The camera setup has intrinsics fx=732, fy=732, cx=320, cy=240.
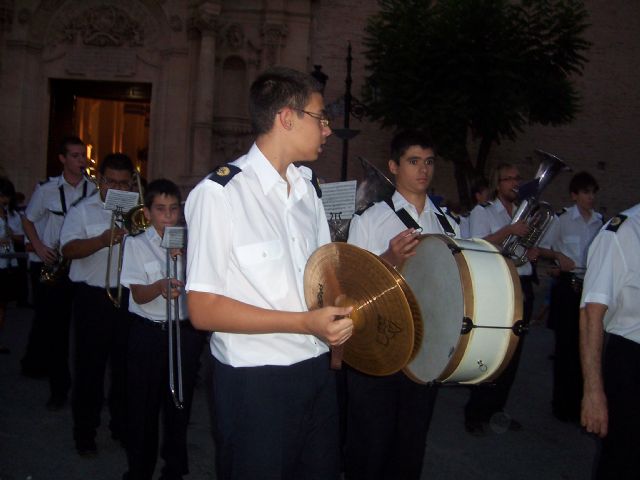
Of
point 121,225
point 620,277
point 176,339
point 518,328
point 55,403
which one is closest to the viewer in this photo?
point 518,328

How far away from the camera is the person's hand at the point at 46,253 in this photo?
661cm

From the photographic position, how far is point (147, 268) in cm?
455

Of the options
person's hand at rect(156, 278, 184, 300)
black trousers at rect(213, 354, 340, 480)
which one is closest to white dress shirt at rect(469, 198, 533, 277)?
person's hand at rect(156, 278, 184, 300)

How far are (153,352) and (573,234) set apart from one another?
183 inches

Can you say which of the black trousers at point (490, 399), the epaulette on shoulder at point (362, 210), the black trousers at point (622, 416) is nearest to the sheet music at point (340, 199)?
the epaulette on shoulder at point (362, 210)

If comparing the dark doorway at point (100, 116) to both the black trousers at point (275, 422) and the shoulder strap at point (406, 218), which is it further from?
the black trousers at point (275, 422)

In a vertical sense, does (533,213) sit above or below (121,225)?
above

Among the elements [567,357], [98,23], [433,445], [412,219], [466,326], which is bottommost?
[433,445]

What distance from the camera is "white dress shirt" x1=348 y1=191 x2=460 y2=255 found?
4.07 meters

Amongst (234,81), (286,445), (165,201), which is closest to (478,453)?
(165,201)

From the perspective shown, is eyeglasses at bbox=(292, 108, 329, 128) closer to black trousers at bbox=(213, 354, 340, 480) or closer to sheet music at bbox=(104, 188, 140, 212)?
black trousers at bbox=(213, 354, 340, 480)

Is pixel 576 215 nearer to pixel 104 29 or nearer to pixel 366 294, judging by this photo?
pixel 366 294

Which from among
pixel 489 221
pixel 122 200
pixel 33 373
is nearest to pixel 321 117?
pixel 122 200

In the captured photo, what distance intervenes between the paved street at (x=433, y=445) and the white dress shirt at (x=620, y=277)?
2451 mm
